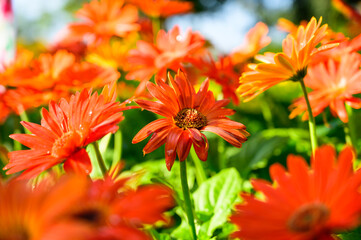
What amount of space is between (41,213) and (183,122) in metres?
0.39

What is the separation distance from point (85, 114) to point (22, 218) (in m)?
0.27

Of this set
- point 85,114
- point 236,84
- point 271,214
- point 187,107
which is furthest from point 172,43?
point 271,214

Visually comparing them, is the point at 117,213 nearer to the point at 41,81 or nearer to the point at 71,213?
the point at 71,213

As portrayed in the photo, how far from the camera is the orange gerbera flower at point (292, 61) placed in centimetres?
61

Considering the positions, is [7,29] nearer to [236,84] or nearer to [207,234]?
[236,84]

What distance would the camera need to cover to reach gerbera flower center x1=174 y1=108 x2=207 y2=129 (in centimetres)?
63

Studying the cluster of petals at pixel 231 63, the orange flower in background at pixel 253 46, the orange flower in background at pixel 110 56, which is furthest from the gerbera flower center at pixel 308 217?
the orange flower in background at pixel 110 56

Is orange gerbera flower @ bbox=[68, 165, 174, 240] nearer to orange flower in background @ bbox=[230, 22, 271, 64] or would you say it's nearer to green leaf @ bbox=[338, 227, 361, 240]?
green leaf @ bbox=[338, 227, 361, 240]

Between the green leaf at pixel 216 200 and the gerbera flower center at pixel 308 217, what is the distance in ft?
1.27

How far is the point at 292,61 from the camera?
2.08 ft

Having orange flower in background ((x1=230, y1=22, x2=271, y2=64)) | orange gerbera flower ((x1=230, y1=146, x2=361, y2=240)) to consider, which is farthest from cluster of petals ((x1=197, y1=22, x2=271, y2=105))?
orange gerbera flower ((x1=230, y1=146, x2=361, y2=240))

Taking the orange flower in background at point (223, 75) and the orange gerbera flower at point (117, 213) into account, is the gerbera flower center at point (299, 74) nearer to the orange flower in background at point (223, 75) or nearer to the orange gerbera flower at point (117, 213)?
the orange flower in background at point (223, 75)

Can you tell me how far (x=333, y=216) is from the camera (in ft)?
1.06

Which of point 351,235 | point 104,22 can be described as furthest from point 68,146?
point 104,22
